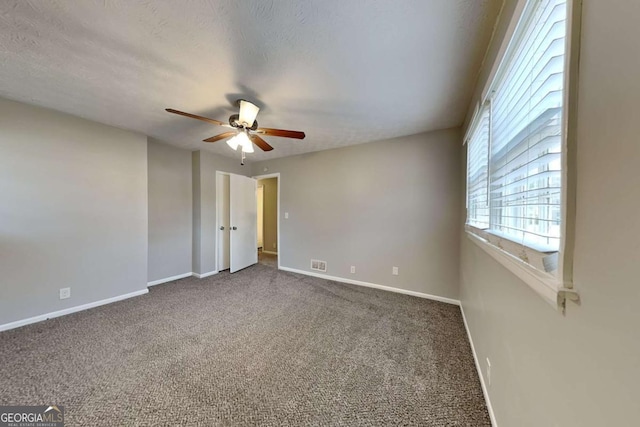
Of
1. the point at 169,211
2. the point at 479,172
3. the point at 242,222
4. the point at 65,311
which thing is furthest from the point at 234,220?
the point at 479,172

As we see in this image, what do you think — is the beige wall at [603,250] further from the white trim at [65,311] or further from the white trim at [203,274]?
the white trim at [203,274]

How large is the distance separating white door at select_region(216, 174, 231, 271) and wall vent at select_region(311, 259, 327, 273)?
5.70 feet

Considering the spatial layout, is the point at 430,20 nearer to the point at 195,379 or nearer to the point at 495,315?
the point at 495,315

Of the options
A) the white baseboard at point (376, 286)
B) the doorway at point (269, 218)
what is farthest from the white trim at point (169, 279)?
the doorway at point (269, 218)

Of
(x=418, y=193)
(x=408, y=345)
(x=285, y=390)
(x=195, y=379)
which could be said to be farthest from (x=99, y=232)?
(x=418, y=193)

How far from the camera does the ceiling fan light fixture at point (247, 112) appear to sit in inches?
78.6

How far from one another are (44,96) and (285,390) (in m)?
3.40

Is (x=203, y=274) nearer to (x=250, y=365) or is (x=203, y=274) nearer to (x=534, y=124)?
(x=250, y=365)

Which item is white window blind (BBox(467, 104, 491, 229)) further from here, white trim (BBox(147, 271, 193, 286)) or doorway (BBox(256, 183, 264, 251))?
doorway (BBox(256, 183, 264, 251))

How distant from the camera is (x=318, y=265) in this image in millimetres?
3902

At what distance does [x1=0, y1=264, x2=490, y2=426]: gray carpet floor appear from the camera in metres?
1.33

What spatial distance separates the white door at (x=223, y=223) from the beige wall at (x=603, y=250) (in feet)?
14.6

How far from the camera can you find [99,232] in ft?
9.04

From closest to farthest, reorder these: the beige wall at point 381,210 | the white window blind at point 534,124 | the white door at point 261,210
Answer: the white window blind at point 534,124 → the beige wall at point 381,210 → the white door at point 261,210
